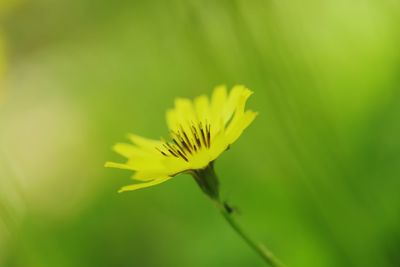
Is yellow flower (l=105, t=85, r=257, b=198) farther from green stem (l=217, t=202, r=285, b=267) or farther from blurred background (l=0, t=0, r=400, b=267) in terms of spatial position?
blurred background (l=0, t=0, r=400, b=267)

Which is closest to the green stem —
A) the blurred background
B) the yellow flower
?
the yellow flower

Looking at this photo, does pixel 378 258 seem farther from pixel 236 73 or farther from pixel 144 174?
pixel 236 73

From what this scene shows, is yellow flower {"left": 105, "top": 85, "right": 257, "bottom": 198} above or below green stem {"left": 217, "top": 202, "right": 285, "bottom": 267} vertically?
above

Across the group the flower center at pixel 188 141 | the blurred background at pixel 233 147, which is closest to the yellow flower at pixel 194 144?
the flower center at pixel 188 141

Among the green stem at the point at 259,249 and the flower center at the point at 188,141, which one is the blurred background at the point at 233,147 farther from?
the green stem at the point at 259,249

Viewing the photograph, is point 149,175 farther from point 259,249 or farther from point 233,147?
point 233,147

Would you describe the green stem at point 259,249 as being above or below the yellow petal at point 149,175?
below

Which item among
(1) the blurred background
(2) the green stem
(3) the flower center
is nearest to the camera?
(2) the green stem

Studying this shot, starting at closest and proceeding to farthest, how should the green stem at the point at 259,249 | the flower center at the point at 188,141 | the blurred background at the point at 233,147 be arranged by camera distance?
the green stem at the point at 259,249 → the flower center at the point at 188,141 → the blurred background at the point at 233,147
